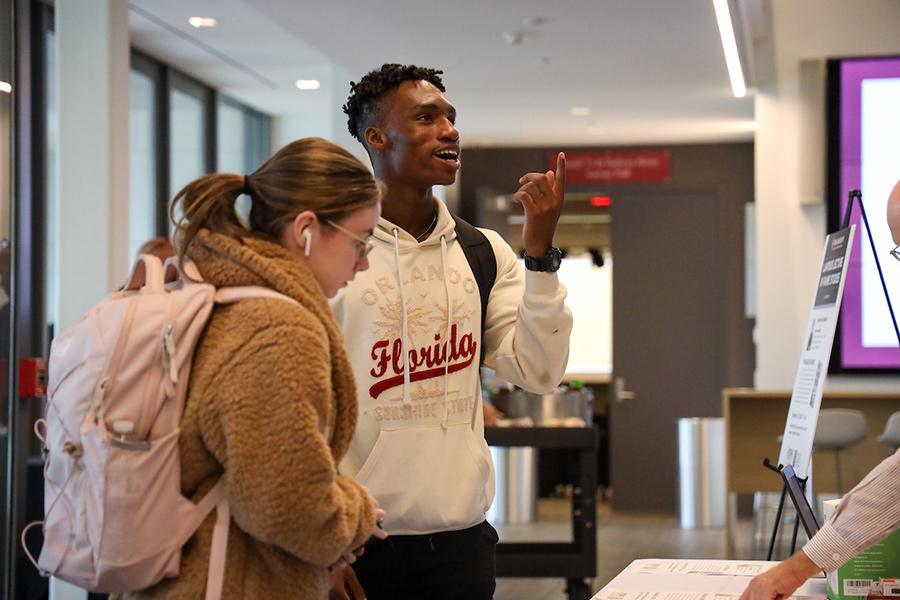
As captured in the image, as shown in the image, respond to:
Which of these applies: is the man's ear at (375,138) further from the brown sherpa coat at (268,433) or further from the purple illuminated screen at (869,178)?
the purple illuminated screen at (869,178)

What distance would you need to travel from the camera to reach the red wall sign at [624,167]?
10953 millimetres

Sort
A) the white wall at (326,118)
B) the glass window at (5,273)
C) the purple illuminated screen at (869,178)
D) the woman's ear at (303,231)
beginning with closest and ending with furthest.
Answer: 1. the woman's ear at (303,231)
2. the glass window at (5,273)
3. the purple illuminated screen at (869,178)
4. the white wall at (326,118)

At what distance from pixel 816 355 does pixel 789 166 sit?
210 inches

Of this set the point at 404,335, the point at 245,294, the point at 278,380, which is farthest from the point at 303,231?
the point at 404,335

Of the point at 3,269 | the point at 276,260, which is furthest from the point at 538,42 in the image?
the point at 276,260

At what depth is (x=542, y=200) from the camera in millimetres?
2188

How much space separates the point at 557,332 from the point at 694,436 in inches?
284

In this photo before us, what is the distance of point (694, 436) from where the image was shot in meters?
9.22

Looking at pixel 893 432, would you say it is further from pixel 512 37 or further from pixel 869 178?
pixel 512 37

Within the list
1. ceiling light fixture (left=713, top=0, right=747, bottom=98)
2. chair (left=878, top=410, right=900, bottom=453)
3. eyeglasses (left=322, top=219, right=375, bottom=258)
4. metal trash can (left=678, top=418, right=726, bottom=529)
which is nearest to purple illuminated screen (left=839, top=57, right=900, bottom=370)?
ceiling light fixture (left=713, top=0, right=747, bottom=98)

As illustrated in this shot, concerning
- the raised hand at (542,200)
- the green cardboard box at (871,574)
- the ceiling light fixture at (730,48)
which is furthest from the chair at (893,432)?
the raised hand at (542,200)

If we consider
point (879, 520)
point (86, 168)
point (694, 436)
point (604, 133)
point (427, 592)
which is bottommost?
point (694, 436)

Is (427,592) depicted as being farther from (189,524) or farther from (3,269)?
(3,269)

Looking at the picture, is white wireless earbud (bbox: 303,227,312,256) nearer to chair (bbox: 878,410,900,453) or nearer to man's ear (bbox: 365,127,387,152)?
man's ear (bbox: 365,127,387,152)
